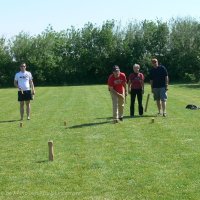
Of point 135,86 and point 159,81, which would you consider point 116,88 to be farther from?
point 159,81

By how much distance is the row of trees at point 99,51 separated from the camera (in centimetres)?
6294

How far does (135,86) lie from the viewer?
17.5 m

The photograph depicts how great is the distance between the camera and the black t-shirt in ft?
56.0

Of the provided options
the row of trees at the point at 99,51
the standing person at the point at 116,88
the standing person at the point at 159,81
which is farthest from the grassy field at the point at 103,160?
the row of trees at the point at 99,51

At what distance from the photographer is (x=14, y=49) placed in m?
65.8

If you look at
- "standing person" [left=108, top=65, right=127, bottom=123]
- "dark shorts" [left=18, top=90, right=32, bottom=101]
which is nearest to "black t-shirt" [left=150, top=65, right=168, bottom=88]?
"standing person" [left=108, top=65, right=127, bottom=123]

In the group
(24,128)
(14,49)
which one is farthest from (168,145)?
(14,49)

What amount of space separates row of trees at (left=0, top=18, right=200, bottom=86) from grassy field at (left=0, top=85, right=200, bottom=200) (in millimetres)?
47415

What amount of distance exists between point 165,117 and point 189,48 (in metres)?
47.9

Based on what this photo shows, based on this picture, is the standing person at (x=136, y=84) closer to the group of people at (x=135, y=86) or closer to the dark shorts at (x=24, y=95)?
the group of people at (x=135, y=86)

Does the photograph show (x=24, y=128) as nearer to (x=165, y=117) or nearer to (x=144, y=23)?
(x=165, y=117)

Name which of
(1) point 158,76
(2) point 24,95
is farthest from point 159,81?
(2) point 24,95

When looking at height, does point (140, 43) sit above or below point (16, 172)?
above

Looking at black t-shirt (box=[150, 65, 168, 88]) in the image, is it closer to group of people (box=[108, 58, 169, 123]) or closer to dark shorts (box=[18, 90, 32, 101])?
group of people (box=[108, 58, 169, 123])
